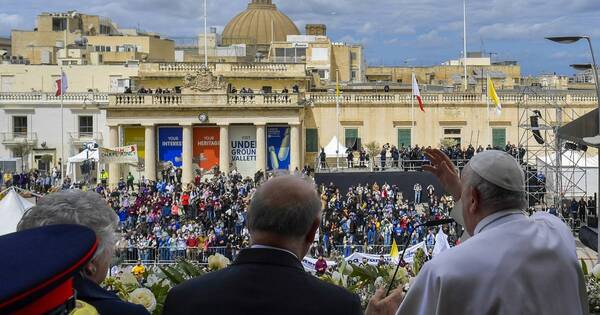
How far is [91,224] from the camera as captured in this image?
13.8ft

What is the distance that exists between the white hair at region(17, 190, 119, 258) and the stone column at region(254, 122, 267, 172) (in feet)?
129

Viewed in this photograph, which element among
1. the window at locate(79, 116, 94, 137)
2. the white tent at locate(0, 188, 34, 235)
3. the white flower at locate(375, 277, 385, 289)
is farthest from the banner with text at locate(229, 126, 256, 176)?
the white flower at locate(375, 277, 385, 289)

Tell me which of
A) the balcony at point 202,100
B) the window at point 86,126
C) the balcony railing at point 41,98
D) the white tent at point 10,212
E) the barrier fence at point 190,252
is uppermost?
the balcony railing at point 41,98

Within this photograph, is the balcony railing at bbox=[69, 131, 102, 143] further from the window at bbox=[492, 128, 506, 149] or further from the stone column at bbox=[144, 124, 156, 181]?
the window at bbox=[492, 128, 506, 149]

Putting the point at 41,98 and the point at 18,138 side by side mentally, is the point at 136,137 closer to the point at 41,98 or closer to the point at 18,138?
the point at 18,138

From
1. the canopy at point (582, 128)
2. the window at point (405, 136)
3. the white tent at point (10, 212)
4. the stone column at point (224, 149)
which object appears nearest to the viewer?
the white tent at point (10, 212)

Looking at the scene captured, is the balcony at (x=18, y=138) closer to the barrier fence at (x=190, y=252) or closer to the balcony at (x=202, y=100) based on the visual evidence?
the balcony at (x=202, y=100)

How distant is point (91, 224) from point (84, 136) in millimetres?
45887

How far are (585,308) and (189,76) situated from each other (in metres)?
40.6

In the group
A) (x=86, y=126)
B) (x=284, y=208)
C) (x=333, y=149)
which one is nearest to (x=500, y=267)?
(x=284, y=208)

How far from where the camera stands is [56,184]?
4200 centimetres

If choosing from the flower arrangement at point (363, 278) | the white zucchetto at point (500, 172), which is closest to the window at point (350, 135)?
the flower arrangement at point (363, 278)

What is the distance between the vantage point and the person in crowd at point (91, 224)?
13.2 feet

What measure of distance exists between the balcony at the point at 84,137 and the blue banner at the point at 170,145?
5.36 m
